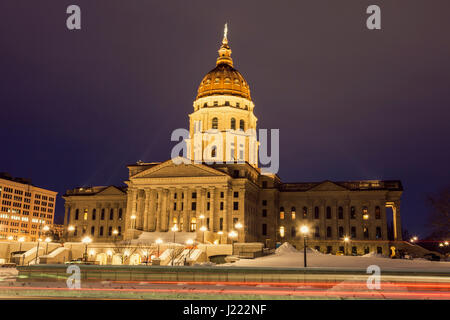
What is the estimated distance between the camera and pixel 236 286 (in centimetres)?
2381

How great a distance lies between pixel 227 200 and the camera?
83188 millimetres

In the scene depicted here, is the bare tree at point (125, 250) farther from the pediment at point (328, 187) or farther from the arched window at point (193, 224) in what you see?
the pediment at point (328, 187)

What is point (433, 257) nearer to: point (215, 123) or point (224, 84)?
point (215, 123)

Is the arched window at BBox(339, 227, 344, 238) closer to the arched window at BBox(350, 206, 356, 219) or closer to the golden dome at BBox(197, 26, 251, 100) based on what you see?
the arched window at BBox(350, 206, 356, 219)

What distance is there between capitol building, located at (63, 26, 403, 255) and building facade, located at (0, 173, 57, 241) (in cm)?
6078

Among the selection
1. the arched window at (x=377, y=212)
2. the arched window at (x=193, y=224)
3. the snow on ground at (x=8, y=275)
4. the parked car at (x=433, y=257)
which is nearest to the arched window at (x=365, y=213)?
the arched window at (x=377, y=212)

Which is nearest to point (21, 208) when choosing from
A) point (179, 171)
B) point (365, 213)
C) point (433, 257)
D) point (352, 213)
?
point (179, 171)

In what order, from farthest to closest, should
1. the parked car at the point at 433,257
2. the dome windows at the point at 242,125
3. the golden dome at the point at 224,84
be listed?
the golden dome at the point at 224,84, the dome windows at the point at 242,125, the parked car at the point at 433,257

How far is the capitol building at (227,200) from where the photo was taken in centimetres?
8369

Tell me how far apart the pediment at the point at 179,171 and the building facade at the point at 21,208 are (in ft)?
277

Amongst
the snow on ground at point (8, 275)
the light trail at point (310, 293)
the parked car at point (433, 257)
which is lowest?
the snow on ground at point (8, 275)

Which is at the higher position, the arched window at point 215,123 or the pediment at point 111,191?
the arched window at point 215,123

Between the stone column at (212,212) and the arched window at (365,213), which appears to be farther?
the arched window at (365,213)
